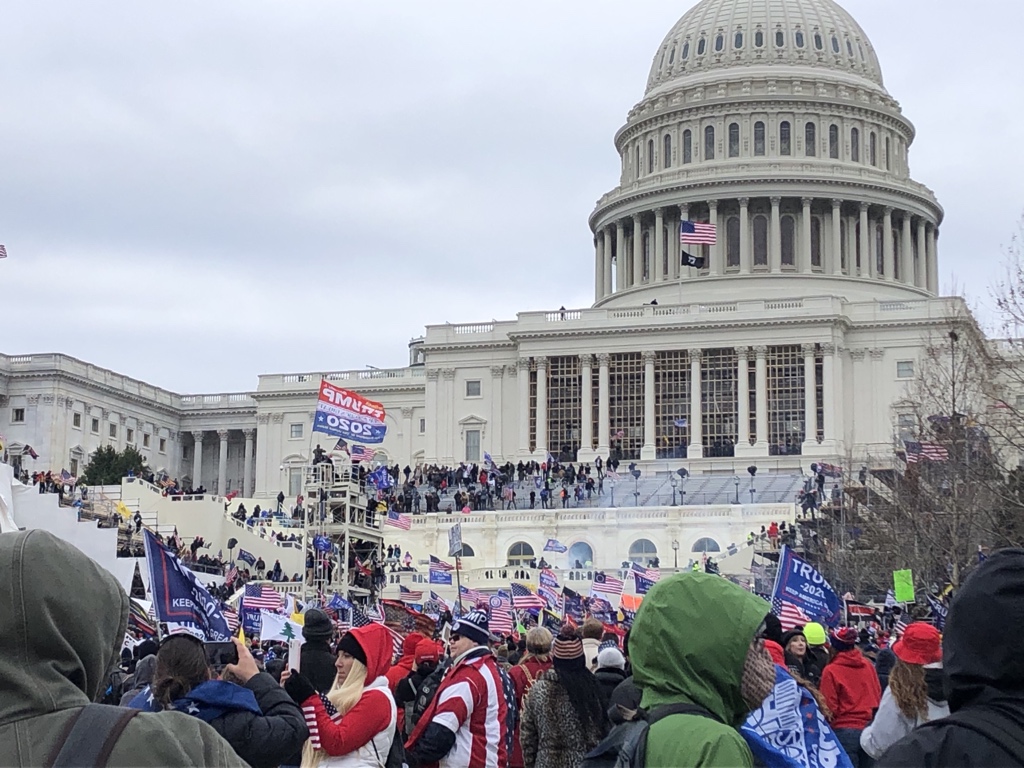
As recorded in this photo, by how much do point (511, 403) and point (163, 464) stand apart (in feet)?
112

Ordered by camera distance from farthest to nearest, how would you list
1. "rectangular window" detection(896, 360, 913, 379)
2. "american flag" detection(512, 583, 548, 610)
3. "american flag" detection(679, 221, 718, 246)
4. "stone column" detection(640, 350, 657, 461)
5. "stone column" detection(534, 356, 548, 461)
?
1. "american flag" detection(679, 221, 718, 246)
2. "stone column" detection(534, 356, 548, 461)
3. "rectangular window" detection(896, 360, 913, 379)
4. "stone column" detection(640, 350, 657, 461)
5. "american flag" detection(512, 583, 548, 610)

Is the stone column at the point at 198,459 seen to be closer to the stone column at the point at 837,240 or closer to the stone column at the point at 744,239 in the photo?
the stone column at the point at 744,239

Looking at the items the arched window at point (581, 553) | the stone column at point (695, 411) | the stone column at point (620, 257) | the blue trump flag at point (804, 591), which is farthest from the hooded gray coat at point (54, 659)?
the stone column at point (620, 257)

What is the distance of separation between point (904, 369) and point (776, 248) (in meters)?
16.3

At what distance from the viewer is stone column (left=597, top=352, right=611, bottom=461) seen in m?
94.8

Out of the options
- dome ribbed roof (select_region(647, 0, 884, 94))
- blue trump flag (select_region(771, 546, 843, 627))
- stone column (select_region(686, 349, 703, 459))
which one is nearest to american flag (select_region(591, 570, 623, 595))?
blue trump flag (select_region(771, 546, 843, 627))

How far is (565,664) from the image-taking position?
11523 millimetres

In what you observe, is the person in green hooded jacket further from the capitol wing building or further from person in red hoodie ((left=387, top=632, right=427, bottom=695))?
the capitol wing building

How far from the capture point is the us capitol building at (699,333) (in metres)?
94.2

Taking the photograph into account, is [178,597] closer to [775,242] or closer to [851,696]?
[851,696]

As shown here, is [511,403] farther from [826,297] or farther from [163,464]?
[163,464]

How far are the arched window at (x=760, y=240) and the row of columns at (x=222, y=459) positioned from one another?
37.0m

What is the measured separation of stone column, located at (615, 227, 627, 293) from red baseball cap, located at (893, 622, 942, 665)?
103853mm

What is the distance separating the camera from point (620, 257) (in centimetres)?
11506
